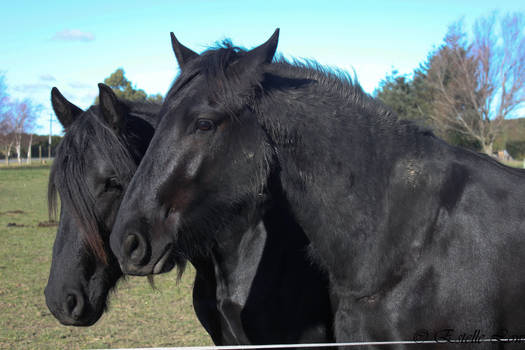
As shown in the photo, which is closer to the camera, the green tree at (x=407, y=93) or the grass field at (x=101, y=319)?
the grass field at (x=101, y=319)

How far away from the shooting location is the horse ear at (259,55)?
2.16 meters

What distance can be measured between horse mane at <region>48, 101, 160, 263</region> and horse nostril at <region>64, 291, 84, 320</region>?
284mm

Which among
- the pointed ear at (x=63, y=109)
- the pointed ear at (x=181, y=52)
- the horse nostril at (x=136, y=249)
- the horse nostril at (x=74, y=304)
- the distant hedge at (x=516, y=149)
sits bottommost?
the horse nostril at (x=74, y=304)

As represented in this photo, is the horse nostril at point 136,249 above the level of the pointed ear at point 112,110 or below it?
below

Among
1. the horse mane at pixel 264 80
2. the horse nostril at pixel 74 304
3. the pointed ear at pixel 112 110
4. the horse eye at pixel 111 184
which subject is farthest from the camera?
the pointed ear at pixel 112 110

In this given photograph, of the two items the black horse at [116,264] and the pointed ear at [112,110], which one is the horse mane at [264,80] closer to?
the black horse at [116,264]

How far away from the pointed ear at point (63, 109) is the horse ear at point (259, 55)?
5.94 feet

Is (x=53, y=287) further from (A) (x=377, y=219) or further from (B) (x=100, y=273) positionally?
(A) (x=377, y=219)

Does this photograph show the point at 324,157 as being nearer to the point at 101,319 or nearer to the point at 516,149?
the point at 101,319

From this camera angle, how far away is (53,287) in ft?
9.27

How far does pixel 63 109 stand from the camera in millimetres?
3322

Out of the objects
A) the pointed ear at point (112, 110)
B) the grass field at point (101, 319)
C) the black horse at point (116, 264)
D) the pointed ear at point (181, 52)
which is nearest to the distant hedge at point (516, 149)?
the grass field at point (101, 319)

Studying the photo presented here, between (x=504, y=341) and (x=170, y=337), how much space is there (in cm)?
428

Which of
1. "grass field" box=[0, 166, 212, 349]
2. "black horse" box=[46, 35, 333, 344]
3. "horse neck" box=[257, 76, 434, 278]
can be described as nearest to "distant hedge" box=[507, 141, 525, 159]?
"grass field" box=[0, 166, 212, 349]
